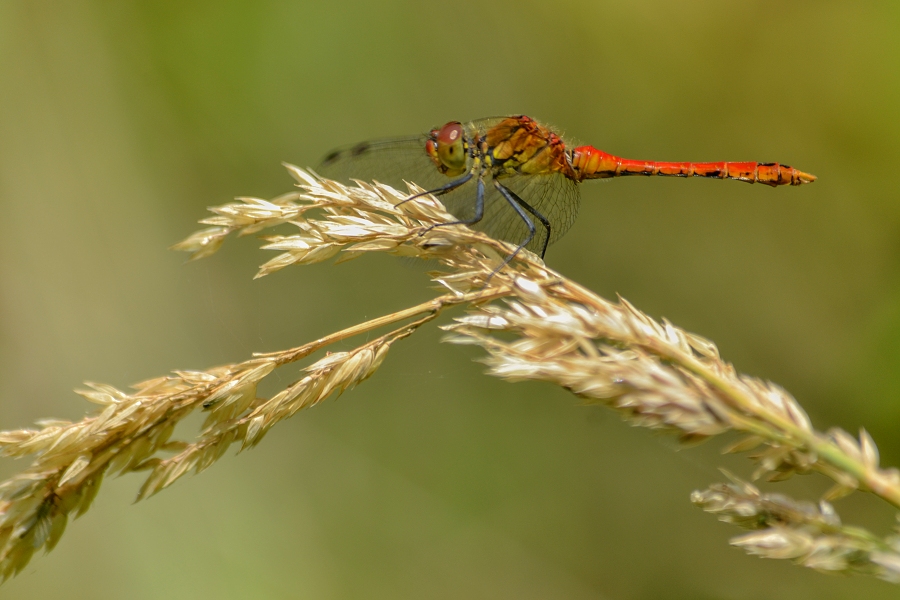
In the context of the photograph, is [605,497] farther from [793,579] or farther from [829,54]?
[829,54]

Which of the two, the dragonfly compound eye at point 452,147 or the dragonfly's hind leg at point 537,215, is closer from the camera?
the dragonfly compound eye at point 452,147

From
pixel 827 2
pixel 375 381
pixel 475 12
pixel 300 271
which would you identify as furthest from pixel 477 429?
pixel 827 2

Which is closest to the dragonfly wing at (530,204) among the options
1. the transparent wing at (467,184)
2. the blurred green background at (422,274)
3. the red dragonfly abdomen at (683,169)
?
the transparent wing at (467,184)

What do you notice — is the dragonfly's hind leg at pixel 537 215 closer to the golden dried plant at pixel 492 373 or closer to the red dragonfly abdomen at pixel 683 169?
the red dragonfly abdomen at pixel 683 169

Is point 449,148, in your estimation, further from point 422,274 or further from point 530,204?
point 422,274

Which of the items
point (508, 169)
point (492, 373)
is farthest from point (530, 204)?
point (492, 373)

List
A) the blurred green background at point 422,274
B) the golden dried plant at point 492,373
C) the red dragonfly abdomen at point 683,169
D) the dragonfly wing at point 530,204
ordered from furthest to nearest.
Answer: the blurred green background at point 422,274
the dragonfly wing at point 530,204
the red dragonfly abdomen at point 683,169
the golden dried plant at point 492,373

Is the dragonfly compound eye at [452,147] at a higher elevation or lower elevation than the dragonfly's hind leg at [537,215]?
higher
